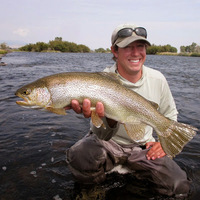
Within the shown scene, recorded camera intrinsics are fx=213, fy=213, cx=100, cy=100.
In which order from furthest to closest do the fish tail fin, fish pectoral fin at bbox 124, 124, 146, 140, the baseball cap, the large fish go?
the baseball cap < fish pectoral fin at bbox 124, 124, 146, 140 < the fish tail fin < the large fish

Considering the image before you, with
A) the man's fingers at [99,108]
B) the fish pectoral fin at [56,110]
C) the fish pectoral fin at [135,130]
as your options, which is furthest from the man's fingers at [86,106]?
the fish pectoral fin at [135,130]

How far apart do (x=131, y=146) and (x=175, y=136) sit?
0.83m

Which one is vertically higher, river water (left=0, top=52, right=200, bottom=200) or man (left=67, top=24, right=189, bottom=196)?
man (left=67, top=24, right=189, bottom=196)

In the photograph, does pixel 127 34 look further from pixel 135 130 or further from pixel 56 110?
pixel 56 110

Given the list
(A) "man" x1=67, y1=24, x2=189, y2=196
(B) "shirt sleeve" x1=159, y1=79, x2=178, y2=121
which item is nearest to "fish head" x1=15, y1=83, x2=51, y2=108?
(A) "man" x1=67, y1=24, x2=189, y2=196

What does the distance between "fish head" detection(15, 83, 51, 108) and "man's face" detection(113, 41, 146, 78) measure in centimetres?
138

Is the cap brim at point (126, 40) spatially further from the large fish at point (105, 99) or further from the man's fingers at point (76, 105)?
the man's fingers at point (76, 105)

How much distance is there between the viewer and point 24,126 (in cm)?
559

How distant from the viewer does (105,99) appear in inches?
110

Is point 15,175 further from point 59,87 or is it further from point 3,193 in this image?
point 59,87

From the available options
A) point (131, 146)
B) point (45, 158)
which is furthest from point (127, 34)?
point (45, 158)

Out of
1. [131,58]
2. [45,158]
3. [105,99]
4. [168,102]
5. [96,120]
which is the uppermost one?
[131,58]

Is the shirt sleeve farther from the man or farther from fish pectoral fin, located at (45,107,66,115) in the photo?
fish pectoral fin, located at (45,107,66,115)

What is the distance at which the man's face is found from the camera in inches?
133
